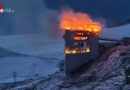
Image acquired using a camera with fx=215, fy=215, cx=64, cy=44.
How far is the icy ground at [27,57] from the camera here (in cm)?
4327

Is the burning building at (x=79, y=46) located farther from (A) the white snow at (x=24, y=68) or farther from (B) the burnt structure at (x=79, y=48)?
(A) the white snow at (x=24, y=68)

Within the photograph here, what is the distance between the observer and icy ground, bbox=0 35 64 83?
43.3 m

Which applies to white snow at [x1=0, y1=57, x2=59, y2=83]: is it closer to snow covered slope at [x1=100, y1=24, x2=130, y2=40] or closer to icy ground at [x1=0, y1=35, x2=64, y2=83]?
icy ground at [x1=0, y1=35, x2=64, y2=83]

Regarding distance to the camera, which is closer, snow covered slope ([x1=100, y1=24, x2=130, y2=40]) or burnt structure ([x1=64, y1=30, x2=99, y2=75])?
burnt structure ([x1=64, y1=30, x2=99, y2=75])

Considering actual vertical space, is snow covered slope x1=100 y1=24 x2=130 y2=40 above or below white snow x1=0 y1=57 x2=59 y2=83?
above

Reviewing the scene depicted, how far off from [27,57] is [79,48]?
28745 mm

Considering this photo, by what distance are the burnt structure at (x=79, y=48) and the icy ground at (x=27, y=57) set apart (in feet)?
47.8

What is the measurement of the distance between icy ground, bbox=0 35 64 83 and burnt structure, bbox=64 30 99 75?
14580 millimetres

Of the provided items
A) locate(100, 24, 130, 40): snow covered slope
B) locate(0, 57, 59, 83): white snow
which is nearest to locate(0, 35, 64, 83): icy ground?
locate(0, 57, 59, 83): white snow

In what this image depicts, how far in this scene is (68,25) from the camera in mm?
30359

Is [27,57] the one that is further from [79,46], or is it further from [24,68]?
[79,46]

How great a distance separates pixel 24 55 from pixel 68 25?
93.4ft

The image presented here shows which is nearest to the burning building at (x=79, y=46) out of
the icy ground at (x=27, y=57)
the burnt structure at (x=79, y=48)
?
the burnt structure at (x=79, y=48)

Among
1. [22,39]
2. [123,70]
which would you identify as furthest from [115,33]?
[123,70]
